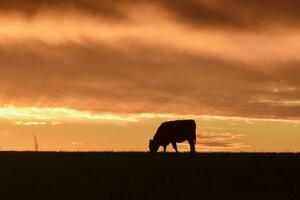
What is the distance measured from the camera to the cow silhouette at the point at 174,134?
1892 inches

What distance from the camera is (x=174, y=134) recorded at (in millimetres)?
48406

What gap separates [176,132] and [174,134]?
22 centimetres
